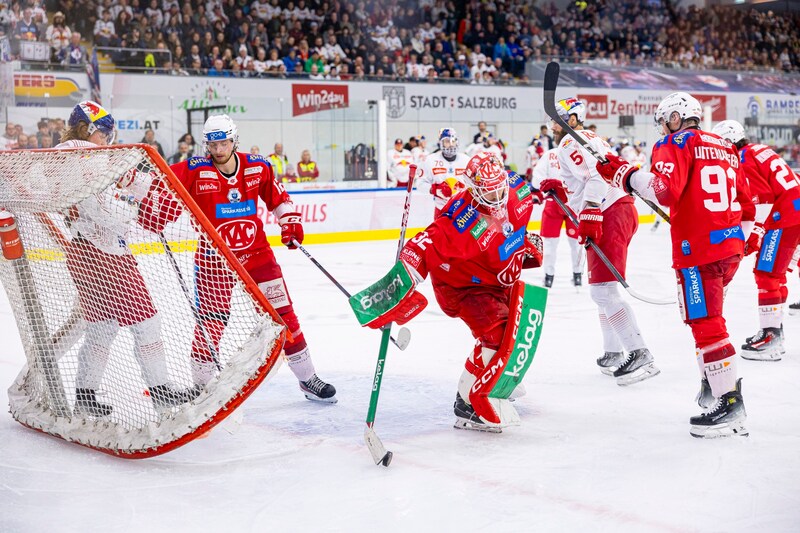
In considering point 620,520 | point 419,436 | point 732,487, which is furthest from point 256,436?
point 732,487

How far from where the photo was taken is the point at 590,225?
3947 mm

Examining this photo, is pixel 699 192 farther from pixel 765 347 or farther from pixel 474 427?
pixel 765 347

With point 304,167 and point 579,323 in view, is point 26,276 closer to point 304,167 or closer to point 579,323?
point 579,323

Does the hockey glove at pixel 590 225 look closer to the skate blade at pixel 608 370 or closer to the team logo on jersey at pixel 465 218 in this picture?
the skate blade at pixel 608 370

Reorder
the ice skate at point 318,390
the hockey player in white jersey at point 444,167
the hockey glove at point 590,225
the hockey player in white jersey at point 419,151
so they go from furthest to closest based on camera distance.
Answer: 1. the hockey player in white jersey at point 419,151
2. the hockey player in white jersey at point 444,167
3. the hockey glove at point 590,225
4. the ice skate at point 318,390

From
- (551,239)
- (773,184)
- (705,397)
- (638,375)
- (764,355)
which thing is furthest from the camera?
(551,239)

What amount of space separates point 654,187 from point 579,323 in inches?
103

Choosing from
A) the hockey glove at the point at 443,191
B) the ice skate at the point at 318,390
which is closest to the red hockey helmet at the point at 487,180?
the ice skate at the point at 318,390

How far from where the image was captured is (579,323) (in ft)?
18.7

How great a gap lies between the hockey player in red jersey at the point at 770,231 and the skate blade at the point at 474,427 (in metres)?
1.91

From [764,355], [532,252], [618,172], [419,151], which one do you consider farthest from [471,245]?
[419,151]

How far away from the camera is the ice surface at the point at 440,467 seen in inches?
99.5

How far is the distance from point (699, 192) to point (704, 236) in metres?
0.16

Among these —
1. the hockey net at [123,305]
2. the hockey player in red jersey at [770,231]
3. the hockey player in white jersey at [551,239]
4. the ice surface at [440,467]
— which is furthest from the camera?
the hockey player in white jersey at [551,239]
